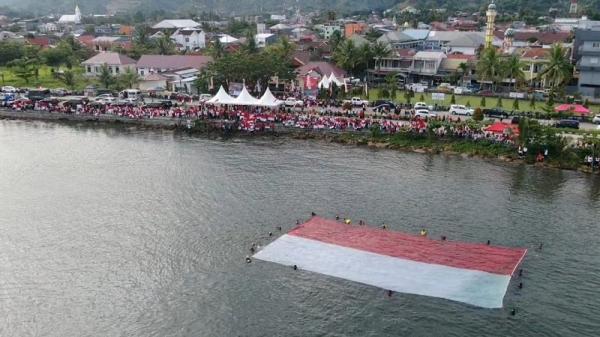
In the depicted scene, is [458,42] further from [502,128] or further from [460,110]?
[502,128]

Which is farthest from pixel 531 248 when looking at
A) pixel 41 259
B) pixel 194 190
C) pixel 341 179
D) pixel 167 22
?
pixel 167 22

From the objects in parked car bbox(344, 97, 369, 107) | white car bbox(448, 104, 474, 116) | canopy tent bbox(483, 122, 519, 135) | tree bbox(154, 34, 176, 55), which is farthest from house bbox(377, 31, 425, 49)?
canopy tent bbox(483, 122, 519, 135)

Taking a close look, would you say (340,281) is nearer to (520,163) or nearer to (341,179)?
(341,179)

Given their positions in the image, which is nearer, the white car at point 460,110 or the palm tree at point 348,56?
the white car at point 460,110

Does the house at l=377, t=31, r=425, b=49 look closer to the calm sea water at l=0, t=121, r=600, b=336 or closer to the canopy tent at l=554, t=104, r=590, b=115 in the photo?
the canopy tent at l=554, t=104, r=590, b=115

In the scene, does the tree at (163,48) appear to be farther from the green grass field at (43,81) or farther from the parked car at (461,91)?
the parked car at (461,91)

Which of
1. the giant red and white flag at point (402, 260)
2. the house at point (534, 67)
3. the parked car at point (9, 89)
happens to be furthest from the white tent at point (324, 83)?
the parked car at point (9, 89)
